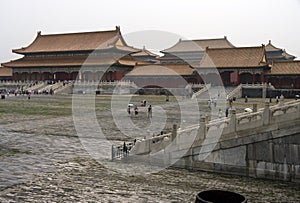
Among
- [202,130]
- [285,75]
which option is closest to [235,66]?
[285,75]

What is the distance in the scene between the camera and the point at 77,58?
69.6 m

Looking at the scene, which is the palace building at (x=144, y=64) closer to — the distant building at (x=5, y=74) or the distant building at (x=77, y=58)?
the distant building at (x=77, y=58)

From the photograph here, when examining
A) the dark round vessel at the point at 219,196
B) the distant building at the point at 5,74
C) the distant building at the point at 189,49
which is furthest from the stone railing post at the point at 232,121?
the distant building at the point at 5,74

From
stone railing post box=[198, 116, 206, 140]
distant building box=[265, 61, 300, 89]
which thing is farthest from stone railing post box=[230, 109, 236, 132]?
distant building box=[265, 61, 300, 89]

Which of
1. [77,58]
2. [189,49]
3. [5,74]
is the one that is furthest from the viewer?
[189,49]

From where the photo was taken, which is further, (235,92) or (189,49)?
(189,49)

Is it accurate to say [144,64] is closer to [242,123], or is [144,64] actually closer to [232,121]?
[232,121]

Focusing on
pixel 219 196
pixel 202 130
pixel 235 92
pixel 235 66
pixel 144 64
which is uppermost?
pixel 144 64

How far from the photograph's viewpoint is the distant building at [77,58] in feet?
220

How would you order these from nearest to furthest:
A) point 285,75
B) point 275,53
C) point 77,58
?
point 285,75, point 77,58, point 275,53

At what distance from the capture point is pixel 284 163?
42.2 ft

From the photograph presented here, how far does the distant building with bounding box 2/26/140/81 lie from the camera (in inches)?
2635

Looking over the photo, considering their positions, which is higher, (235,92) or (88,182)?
(235,92)

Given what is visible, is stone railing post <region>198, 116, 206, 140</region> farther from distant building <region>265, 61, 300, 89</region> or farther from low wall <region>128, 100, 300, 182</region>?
distant building <region>265, 61, 300, 89</region>
